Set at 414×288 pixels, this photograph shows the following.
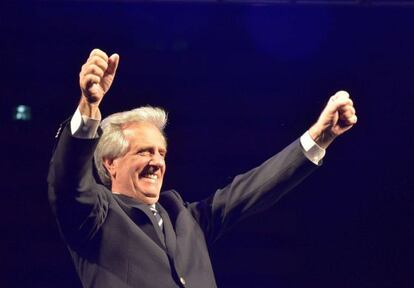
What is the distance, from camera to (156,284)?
1877mm

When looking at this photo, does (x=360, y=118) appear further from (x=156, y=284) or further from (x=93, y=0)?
(x=156, y=284)

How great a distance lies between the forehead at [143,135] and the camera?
84.7 inches

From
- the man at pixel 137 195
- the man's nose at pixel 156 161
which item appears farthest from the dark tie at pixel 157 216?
the man's nose at pixel 156 161

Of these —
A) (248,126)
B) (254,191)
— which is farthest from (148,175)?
(248,126)

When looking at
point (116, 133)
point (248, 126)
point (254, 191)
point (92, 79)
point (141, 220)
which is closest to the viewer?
point (92, 79)

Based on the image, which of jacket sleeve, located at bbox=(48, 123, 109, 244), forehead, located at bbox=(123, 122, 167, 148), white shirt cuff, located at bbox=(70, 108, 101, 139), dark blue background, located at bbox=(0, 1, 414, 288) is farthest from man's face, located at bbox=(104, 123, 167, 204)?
dark blue background, located at bbox=(0, 1, 414, 288)

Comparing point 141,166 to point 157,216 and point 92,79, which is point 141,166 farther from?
point 92,79

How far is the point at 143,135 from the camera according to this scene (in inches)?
85.1

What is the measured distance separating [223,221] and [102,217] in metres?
0.44

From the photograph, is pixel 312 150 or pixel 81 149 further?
pixel 312 150

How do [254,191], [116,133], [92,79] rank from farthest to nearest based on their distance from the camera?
[116,133], [254,191], [92,79]

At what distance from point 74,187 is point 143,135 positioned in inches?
19.4

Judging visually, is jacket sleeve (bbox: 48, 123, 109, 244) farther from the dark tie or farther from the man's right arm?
the dark tie

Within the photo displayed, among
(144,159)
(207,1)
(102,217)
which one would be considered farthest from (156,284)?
(207,1)
